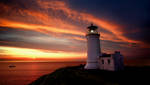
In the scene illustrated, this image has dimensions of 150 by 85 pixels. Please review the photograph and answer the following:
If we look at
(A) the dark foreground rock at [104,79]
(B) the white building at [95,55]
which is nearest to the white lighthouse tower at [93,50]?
(B) the white building at [95,55]

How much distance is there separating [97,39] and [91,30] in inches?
106

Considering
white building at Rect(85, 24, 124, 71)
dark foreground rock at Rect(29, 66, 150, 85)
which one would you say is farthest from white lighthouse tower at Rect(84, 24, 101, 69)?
dark foreground rock at Rect(29, 66, 150, 85)

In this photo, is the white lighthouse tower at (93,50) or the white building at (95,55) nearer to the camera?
the white building at (95,55)

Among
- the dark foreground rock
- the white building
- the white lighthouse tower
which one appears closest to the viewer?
the dark foreground rock

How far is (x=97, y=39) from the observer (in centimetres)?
2305

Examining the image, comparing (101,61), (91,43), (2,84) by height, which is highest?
(91,43)

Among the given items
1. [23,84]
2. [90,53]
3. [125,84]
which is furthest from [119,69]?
[23,84]

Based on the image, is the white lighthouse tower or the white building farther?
the white lighthouse tower

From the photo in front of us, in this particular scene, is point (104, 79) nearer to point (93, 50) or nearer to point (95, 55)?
point (95, 55)

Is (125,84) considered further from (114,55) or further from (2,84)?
(2,84)

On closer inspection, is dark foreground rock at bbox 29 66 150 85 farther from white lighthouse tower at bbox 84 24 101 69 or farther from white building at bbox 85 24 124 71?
white lighthouse tower at bbox 84 24 101 69

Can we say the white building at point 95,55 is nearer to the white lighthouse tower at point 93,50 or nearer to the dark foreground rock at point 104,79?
the white lighthouse tower at point 93,50

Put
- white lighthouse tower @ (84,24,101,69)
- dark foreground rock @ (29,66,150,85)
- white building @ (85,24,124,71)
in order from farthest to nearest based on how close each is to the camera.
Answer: white lighthouse tower @ (84,24,101,69) < white building @ (85,24,124,71) < dark foreground rock @ (29,66,150,85)

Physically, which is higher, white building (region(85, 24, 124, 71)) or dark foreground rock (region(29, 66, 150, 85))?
white building (region(85, 24, 124, 71))
